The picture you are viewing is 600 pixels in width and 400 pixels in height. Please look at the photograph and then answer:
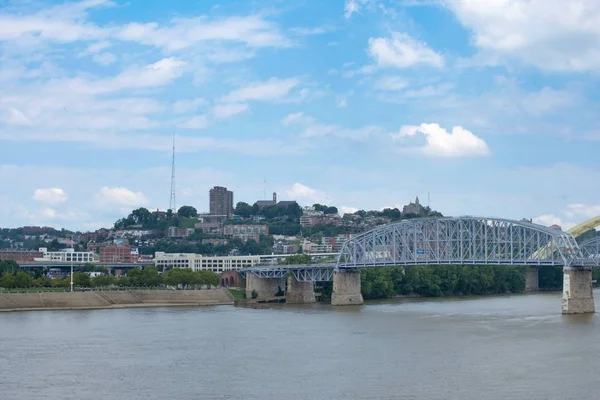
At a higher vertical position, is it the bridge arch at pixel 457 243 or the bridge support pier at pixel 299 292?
the bridge arch at pixel 457 243

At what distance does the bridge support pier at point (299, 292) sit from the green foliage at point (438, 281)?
7.39 m

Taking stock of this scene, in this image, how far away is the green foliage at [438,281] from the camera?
130 m

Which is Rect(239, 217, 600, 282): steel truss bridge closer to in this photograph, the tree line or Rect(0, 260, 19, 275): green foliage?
the tree line

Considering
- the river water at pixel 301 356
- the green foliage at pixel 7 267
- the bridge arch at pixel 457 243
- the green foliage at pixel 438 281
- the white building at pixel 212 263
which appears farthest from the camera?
the white building at pixel 212 263

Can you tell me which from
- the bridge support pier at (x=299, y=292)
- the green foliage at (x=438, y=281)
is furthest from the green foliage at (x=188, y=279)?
the green foliage at (x=438, y=281)

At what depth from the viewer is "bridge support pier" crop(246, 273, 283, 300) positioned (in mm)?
132375

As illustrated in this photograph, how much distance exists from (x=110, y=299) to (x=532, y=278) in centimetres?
8002

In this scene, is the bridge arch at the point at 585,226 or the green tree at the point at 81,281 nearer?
the green tree at the point at 81,281

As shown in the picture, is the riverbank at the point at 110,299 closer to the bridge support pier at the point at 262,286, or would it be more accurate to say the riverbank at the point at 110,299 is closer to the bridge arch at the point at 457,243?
the bridge support pier at the point at 262,286

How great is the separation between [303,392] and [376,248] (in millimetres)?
77900

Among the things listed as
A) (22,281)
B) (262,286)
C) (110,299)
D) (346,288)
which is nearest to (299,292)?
(262,286)

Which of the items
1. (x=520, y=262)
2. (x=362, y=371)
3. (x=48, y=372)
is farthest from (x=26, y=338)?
(x=520, y=262)

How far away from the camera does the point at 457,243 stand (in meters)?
115

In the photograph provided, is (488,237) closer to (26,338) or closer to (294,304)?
(294,304)
